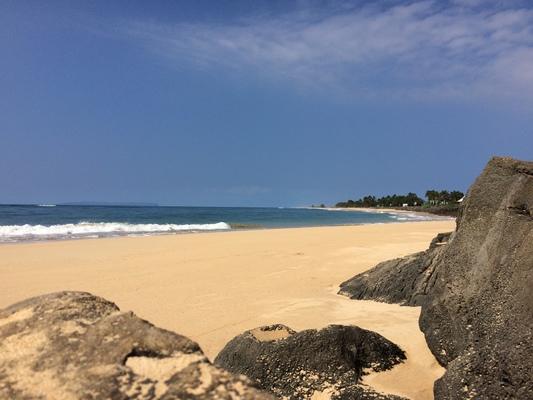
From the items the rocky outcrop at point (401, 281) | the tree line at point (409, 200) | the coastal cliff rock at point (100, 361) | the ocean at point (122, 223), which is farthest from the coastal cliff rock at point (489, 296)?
the tree line at point (409, 200)

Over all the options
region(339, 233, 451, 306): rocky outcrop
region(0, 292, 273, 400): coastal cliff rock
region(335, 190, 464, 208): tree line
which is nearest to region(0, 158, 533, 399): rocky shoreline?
region(0, 292, 273, 400): coastal cliff rock

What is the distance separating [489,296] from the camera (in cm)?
353

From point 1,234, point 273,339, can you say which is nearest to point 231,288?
point 273,339

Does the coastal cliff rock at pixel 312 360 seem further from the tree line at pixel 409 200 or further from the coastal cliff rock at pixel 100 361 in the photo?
the tree line at pixel 409 200

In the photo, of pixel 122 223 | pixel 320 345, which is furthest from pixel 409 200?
pixel 320 345

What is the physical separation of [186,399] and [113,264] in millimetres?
12172

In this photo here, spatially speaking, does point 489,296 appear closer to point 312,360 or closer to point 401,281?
point 312,360

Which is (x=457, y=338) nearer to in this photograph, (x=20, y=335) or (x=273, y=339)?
(x=273, y=339)

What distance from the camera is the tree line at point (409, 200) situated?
99.2m

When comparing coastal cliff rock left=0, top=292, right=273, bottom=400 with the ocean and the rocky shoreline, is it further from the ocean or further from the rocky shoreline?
the ocean

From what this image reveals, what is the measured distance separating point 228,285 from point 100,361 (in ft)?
25.9

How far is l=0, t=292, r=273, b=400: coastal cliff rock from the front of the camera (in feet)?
5.87

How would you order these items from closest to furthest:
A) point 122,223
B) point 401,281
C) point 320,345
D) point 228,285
A: point 320,345
point 401,281
point 228,285
point 122,223

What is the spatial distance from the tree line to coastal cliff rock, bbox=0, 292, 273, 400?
97.9 meters
